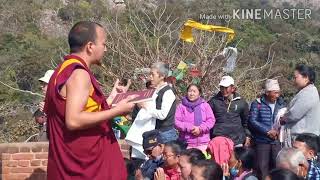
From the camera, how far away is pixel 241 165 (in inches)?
211

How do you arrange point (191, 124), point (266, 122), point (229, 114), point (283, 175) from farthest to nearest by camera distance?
1. point (229, 114)
2. point (266, 122)
3. point (191, 124)
4. point (283, 175)

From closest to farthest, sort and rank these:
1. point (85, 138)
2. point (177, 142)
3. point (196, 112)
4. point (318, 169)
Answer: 1. point (85, 138)
2. point (318, 169)
3. point (177, 142)
4. point (196, 112)

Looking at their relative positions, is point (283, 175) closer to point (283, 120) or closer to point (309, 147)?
point (309, 147)

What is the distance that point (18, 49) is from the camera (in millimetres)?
37000

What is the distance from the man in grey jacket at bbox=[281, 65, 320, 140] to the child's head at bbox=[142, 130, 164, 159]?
3.89ft

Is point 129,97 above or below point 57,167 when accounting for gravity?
above

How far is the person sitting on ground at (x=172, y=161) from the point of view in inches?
210

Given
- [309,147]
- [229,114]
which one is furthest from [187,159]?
[229,114]

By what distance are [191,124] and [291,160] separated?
2007 millimetres

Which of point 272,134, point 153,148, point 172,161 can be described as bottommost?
point 172,161

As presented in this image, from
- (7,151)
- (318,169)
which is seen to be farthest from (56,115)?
(7,151)

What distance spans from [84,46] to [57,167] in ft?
2.13

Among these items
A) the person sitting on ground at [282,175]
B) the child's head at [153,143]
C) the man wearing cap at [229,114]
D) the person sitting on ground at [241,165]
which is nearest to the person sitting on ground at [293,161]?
the person sitting on ground at [282,175]

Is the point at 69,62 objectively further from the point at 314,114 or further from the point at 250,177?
the point at 314,114
